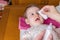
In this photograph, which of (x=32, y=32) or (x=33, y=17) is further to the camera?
(x=33, y=17)

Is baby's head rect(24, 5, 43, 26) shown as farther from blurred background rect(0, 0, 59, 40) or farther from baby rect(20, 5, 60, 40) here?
blurred background rect(0, 0, 59, 40)

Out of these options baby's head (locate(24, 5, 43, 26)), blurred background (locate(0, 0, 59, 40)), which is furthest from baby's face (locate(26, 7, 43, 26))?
blurred background (locate(0, 0, 59, 40))

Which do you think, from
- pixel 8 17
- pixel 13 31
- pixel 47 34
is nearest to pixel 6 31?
pixel 13 31

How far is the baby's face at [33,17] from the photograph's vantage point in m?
1.58

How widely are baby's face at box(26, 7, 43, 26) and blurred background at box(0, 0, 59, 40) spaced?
148 millimetres

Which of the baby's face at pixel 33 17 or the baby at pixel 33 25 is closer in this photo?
the baby at pixel 33 25

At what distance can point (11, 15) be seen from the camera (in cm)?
185

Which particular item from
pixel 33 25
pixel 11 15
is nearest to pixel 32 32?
pixel 33 25

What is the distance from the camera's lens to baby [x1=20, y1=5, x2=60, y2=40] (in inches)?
56.7

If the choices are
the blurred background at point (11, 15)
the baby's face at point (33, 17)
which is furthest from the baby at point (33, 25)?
the blurred background at point (11, 15)

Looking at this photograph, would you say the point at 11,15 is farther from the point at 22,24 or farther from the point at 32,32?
the point at 32,32

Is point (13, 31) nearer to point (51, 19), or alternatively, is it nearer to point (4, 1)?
point (51, 19)

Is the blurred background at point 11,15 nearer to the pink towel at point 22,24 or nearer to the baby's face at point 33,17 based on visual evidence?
the pink towel at point 22,24

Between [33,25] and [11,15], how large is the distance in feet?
1.19
